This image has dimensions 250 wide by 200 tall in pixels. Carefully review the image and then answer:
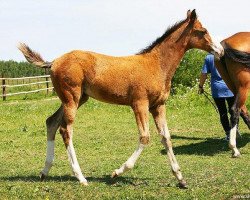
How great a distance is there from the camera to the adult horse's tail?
10477mm

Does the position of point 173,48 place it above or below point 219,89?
above

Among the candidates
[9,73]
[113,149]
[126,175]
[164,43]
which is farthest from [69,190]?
[9,73]

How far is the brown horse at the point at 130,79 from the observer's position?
7379mm

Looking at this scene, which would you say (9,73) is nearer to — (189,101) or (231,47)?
(189,101)

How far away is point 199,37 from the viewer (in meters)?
7.86

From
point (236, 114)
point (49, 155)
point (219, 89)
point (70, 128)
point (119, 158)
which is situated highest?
point (70, 128)

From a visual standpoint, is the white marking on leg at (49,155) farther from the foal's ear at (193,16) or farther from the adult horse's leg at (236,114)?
the adult horse's leg at (236,114)

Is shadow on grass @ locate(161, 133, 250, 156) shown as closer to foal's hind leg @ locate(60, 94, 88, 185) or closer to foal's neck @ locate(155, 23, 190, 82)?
foal's neck @ locate(155, 23, 190, 82)

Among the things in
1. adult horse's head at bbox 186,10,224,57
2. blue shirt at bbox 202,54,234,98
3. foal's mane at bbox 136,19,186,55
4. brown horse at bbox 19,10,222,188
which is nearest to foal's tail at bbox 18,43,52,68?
brown horse at bbox 19,10,222,188

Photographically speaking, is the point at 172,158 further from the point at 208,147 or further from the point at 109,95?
the point at 208,147

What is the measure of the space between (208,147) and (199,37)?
4657 mm

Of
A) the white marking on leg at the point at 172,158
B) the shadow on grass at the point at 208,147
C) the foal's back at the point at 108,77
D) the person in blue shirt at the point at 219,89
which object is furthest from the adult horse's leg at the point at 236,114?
the foal's back at the point at 108,77

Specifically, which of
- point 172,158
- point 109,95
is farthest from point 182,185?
point 109,95

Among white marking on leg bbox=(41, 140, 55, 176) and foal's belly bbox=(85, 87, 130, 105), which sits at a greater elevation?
foal's belly bbox=(85, 87, 130, 105)
